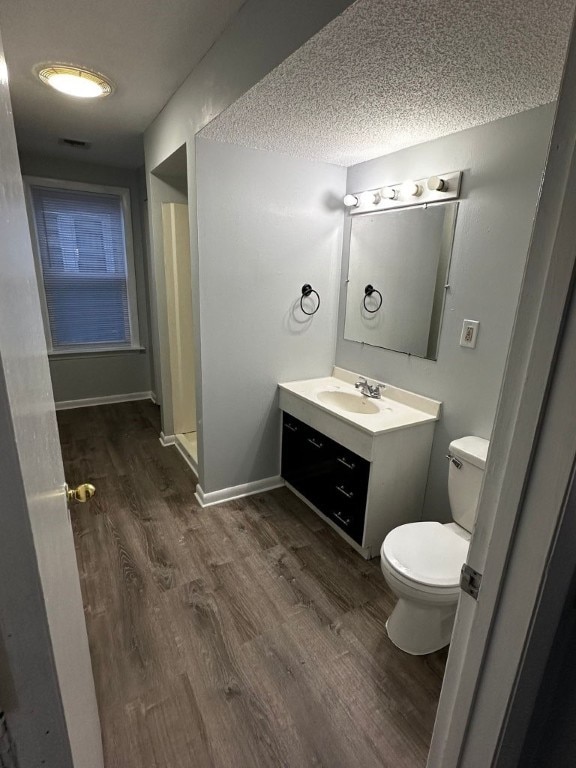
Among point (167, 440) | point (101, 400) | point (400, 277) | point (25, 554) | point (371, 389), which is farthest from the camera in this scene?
point (101, 400)

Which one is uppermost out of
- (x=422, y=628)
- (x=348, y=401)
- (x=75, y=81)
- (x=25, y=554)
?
(x=75, y=81)

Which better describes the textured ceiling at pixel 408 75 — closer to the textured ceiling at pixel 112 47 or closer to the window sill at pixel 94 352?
the textured ceiling at pixel 112 47

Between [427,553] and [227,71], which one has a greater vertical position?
[227,71]

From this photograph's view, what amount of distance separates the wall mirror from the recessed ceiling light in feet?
5.37

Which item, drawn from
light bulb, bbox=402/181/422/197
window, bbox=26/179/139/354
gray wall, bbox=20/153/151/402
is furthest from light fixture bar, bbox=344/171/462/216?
window, bbox=26/179/139/354

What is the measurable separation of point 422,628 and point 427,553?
32 centimetres

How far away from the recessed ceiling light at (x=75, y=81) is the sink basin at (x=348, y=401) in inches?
85.1

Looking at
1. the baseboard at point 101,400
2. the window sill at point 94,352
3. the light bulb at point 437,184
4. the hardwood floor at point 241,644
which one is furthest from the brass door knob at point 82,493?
the baseboard at point 101,400

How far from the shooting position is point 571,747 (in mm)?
713

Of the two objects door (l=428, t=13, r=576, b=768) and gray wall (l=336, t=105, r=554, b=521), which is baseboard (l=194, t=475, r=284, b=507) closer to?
gray wall (l=336, t=105, r=554, b=521)

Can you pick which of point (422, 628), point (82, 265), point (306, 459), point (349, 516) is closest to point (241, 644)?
point (422, 628)

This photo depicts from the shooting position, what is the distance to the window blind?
3.86m

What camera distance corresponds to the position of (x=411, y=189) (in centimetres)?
212

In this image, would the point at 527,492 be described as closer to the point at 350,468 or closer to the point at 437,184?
the point at 350,468
